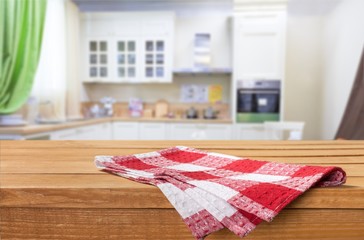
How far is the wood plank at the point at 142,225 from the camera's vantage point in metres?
0.47

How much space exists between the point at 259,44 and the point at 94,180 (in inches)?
133

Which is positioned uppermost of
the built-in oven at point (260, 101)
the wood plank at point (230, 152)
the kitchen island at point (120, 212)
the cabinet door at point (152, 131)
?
the built-in oven at point (260, 101)

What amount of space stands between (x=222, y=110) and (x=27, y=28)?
260 centimetres

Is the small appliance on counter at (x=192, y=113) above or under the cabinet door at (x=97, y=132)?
above

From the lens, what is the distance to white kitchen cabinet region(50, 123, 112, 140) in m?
2.56

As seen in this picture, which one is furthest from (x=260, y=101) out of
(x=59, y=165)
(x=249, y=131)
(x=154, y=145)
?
(x=59, y=165)

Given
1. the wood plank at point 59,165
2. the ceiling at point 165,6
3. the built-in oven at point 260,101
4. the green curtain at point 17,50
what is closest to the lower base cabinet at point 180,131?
the built-in oven at point 260,101

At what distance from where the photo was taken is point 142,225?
1.59 ft

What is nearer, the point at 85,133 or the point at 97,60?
the point at 85,133

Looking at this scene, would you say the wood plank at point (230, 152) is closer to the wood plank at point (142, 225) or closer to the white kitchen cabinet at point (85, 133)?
the wood plank at point (142, 225)

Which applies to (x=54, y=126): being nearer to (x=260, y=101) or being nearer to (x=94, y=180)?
(x=94, y=180)

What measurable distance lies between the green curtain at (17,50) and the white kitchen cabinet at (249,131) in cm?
226

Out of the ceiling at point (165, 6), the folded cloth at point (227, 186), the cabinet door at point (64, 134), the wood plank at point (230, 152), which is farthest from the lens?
the ceiling at point (165, 6)

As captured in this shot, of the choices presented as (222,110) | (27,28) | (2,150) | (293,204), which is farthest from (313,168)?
(222,110)
